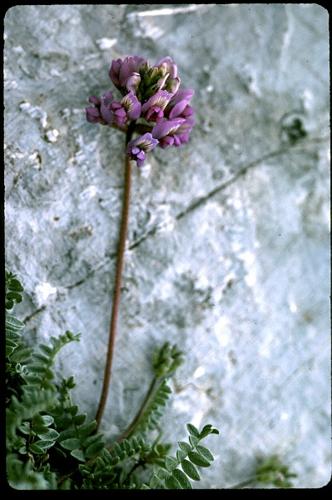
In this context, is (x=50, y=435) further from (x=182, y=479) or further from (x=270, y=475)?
(x=270, y=475)

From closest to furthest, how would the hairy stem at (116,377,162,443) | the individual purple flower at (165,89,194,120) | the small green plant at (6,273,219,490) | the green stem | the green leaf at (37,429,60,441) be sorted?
the small green plant at (6,273,219,490), the green leaf at (37,429,60,441), the individual purple flower at (165,89,194,120), the hairy stem at (116,377,162,443), the green stem

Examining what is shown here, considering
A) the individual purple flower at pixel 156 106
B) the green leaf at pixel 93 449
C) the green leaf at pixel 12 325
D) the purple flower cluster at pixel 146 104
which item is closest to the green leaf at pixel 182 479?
the green leaf at pixel 93 449

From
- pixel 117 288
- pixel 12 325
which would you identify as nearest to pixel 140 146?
pixel 117 288

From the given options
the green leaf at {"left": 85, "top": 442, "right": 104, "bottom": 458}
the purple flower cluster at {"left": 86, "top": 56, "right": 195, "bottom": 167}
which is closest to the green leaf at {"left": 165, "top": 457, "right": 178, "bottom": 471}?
the green leaf at {"left": 85, "top": 442, "right": 104, "bottom": 458}

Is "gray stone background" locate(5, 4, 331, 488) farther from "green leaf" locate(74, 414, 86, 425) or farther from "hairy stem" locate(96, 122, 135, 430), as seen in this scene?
"green leaf" locate(74, 414, 86, 425)

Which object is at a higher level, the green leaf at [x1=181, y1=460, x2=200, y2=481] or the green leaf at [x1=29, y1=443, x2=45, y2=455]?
the green leaf at [x1=29, y1=443, x2=45, y2=455]

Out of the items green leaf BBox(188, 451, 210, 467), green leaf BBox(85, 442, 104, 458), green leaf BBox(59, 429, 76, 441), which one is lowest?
green leaf BBox(85, 442, 104, 458)

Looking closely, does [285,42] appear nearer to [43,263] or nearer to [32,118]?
[32,118]
